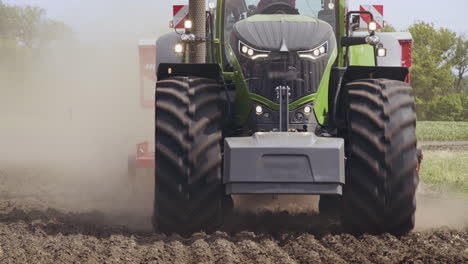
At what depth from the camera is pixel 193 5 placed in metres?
8.77

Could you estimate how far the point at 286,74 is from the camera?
303 inches

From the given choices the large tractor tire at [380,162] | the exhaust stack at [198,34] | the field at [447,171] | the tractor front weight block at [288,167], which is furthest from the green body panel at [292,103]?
the field at [447,171]

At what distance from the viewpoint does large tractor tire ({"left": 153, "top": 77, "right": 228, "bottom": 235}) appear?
7328mm

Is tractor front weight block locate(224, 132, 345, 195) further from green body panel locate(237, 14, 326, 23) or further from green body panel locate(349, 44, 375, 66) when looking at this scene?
green body panel locate(349, 44, 375, 66)

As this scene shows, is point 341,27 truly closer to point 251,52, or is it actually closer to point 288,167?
point 251,52

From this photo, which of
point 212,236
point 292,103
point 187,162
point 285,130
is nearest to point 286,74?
point 292,103

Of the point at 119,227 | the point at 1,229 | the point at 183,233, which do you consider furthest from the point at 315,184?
the point at 1,229

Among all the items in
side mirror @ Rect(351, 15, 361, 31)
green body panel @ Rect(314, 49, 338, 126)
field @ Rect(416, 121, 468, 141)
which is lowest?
field @ Rect(416, 121, 468, 141)

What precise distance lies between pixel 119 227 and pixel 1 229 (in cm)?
110

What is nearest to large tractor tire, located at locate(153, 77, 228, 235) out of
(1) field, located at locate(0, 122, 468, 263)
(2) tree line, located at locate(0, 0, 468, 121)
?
(1) field, located at locate(0, 122, 468, 263)

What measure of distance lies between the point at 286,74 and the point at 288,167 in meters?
1.12

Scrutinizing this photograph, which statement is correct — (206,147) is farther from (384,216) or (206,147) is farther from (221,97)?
(384,216)

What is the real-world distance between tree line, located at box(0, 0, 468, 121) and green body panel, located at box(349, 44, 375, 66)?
46.9 meters

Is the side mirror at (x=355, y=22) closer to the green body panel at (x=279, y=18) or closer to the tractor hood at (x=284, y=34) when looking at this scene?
the green body panel at (x=279, y=18)
